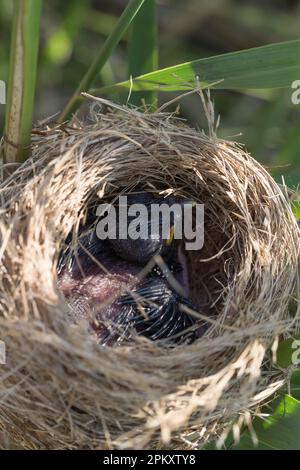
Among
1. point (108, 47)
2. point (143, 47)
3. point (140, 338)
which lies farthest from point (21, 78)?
point (140, 338)

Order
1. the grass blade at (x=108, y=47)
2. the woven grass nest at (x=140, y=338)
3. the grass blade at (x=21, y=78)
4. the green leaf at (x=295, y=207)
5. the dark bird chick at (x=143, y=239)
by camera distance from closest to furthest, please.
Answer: the woven grass nest at (x=140, y=338) → the grass blade at (x=21, y=78) → the grass blade at (x=108, y=47) → the green leaf at (x=295, y=207) → the dark bird chick at (x=143, y=239)

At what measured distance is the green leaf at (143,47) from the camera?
2078 mm

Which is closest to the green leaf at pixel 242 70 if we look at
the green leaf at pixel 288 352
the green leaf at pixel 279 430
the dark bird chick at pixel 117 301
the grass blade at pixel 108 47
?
the grass blade at pixel 108 47

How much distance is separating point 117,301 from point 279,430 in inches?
16.3

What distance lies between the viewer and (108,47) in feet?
6.22

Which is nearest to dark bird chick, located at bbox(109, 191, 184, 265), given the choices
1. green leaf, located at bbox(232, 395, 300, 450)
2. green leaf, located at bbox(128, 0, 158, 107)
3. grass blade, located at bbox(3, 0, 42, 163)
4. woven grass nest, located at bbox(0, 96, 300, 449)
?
woven grass nest, located at bbox(0, 96, 300, 449)

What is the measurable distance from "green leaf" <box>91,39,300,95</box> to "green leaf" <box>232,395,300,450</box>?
1.88 feet

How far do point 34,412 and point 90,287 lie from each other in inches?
16.3

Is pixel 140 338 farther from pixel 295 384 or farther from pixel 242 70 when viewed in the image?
pixel 242 70

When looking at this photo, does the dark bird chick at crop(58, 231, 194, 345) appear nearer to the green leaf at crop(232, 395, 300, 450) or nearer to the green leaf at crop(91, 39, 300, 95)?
the green leaf at crop(232, 395, 300, 450)

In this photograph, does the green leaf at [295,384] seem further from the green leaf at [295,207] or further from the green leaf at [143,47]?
the green leaf at [143,47]

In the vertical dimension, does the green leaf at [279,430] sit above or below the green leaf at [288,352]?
below

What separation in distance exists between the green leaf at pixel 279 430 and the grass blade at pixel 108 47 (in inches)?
26.9

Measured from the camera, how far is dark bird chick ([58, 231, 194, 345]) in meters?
1.92
